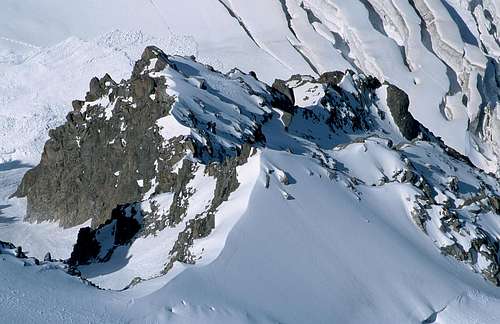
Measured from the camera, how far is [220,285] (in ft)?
76.5

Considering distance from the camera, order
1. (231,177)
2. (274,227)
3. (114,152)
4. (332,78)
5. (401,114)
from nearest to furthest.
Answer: (274,227) → (231,177) → (114,152) → (401,114) → (332,78)

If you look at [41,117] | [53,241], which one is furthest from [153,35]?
[53,241]

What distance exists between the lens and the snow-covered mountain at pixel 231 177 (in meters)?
23.9

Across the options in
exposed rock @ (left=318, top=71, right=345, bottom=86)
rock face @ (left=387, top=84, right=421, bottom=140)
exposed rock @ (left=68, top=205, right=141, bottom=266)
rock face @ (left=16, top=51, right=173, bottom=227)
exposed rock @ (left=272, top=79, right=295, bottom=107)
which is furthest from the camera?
rock face @ (left=387, top=84, right=421, bottom=140)

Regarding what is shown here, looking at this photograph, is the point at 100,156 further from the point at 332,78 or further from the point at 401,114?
the point at 401,114

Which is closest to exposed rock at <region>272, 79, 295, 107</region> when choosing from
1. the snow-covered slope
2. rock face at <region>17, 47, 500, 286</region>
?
rock face at <region>17, 47, 500, 286</region>

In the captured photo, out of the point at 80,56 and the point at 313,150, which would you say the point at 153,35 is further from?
the point at 313,150

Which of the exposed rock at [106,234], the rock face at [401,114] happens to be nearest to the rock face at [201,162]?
the exposed rock at [106,234]

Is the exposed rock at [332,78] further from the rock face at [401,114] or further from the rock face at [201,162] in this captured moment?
the rock face at [401,114]

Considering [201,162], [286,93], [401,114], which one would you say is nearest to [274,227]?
[201,162]

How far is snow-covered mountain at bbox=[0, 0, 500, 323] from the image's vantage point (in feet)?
78.4

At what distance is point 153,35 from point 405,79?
53.6 feet

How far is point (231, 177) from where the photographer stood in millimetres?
27828

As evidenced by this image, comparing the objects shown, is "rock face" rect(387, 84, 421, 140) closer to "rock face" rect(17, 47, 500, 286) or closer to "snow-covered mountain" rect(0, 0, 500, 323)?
"snow-covered mountain" rect(0, 0, 500, 323)
